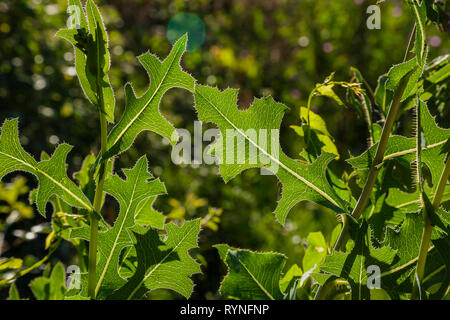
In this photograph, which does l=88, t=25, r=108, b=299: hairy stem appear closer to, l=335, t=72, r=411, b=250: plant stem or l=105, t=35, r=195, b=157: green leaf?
l=105, t=35, r=195, b=157: green leaf

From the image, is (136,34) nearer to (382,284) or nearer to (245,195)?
(245,195)

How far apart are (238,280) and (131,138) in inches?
7.4

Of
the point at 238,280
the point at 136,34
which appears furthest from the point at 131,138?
the point at 136,34

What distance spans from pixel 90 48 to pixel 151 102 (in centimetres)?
8

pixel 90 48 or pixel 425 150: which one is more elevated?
pixel 90 48

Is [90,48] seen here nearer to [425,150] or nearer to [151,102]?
[151,102]

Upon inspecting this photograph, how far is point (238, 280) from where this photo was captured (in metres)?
0.51

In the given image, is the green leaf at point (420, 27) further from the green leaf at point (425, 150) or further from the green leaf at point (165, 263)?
the green leaf at point (165, 263)

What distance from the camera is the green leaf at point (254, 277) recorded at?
20.1 inches

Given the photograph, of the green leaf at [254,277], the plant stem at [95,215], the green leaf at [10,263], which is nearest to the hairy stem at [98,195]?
the plant stem at [95,215]

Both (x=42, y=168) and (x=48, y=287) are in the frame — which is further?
(x=48, y=287)

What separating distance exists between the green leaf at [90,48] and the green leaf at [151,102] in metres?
0.02

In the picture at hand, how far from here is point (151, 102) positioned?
1.77ft

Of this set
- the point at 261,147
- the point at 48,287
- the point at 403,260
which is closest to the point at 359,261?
the point at 403,260
